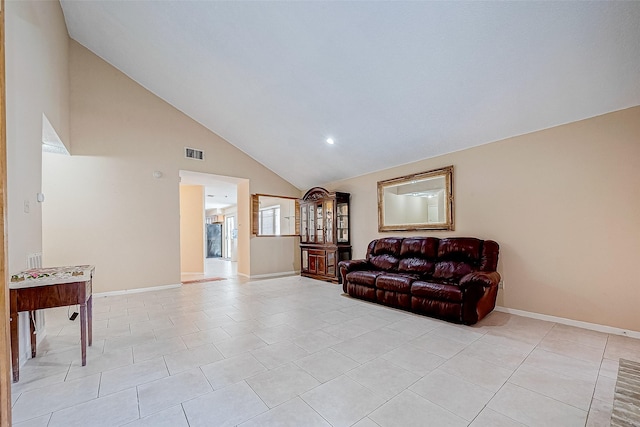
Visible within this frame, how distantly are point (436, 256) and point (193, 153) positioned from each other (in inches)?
199

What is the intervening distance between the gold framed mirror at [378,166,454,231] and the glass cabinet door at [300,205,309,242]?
6.43ft

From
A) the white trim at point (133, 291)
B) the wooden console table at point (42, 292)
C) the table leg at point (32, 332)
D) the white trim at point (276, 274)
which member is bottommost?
the white trim at point (276, 274)

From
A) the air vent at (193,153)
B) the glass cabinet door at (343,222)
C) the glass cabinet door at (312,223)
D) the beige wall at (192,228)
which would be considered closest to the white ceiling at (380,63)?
the air vent at (193,153)

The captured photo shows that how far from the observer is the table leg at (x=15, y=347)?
2006 millimetres

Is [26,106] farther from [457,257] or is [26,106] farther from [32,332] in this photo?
[457,257]

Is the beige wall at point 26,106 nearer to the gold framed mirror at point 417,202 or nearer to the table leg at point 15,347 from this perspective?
the table leg at point 15,347

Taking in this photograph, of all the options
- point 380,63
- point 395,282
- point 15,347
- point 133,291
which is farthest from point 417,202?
point 133,291

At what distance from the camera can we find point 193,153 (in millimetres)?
5625

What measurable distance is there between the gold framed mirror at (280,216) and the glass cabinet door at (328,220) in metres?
1.41

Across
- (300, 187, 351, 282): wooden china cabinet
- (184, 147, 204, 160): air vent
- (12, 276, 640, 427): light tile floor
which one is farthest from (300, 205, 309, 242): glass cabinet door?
(12, 276, 640, 427): light tile floor

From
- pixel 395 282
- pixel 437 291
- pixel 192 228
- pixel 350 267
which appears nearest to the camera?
pixel 437 291

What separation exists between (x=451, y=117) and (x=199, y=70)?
3.80 meters

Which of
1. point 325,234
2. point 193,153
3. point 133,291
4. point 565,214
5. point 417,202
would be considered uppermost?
point 193,153

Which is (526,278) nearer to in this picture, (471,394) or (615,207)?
(615,207)
